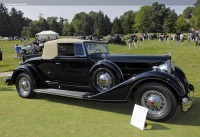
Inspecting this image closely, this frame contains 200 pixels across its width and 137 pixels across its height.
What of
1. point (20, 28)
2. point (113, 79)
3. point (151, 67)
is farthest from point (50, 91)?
point (20, 28)

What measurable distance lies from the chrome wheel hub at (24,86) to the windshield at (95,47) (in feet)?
Result: 7.44

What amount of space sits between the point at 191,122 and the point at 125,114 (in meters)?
1.52

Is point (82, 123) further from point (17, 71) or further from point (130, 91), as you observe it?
point (17, 71)

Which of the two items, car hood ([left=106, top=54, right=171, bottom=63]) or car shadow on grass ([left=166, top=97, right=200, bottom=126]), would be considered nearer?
car shadow on grass ([left=166, top=97, right=200, bottom=126])

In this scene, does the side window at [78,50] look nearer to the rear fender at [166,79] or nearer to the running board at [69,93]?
the running board at [69,93]

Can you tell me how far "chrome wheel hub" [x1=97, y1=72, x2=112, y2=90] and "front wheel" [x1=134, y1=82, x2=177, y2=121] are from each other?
3.11ft

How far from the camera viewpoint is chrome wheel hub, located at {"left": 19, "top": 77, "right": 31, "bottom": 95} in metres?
7.52

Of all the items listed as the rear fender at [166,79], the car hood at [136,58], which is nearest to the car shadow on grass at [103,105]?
the rear fender at [166,79]

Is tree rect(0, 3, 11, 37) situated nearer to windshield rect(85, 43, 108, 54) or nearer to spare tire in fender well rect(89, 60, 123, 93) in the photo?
windshield rect(85, 43, 108, 54)

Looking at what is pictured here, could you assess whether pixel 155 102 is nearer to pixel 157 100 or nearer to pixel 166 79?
pixel 157 100

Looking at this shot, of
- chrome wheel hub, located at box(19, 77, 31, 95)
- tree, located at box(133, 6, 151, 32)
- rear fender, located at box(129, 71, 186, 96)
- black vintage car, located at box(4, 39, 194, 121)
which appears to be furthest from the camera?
tree, located at box(133, 6, 151, 32)

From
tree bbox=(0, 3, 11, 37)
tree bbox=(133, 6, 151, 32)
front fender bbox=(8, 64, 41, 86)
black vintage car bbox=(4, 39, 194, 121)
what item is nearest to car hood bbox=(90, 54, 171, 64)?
black vintage car bbox=(4, 39, 194, 121)

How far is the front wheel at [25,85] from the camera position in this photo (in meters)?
7.43

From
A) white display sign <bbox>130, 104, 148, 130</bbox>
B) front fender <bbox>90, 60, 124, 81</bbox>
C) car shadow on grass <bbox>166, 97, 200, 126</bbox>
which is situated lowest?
car shadow on grass <bbox>166, 97, 200, 126</bbox>
